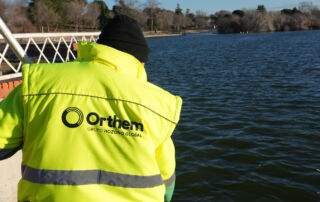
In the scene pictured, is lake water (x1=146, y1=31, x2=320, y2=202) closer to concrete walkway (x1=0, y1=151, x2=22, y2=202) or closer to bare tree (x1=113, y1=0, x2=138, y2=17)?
concrete walkway (x1=0, y1=151, x2=22, y2=202)

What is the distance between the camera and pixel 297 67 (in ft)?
70.3

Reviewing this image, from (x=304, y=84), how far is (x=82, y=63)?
16.4 metres

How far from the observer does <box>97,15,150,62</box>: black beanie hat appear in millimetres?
1936

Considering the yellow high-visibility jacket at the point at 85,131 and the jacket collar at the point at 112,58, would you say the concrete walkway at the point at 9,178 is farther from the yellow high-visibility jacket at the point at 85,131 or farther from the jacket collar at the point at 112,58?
the jacket collar at the point at 112,58

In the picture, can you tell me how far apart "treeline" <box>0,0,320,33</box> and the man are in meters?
84.7

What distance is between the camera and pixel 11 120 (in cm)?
160

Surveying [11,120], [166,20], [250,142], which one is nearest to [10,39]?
[11,120]

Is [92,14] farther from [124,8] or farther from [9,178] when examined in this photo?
[9,178]

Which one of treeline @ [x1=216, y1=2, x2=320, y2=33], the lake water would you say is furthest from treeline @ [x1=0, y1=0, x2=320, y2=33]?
the lake water

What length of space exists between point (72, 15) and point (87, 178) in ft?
353

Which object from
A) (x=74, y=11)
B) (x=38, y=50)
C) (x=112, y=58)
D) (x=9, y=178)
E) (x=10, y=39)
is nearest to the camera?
(x=112, y=58)

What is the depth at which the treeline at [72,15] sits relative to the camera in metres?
84.8

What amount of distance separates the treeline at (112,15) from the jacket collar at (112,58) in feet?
277

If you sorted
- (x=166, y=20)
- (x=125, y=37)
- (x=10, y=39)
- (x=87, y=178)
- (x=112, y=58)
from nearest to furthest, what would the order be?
(x=87, y=178) → (x=112, y=58) → (x=125, y=37) → (x=10, y=39) → (x=166, y=20)
